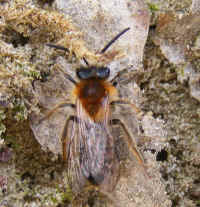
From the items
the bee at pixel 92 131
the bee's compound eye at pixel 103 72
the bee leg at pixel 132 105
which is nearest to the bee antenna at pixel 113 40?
the bee at pixel 92 131

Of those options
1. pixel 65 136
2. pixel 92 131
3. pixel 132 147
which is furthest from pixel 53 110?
pixel 132 147

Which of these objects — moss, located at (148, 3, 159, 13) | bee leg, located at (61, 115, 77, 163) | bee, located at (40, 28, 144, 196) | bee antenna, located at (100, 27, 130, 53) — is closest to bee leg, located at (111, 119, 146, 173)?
bee, located at (40, 28, 144, 196)

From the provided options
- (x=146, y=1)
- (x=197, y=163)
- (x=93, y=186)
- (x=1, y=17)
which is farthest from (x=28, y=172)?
(x=146, y=1)

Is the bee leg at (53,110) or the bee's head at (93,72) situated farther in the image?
the bee's head at (93,72)

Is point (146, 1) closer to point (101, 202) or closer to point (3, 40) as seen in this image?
point (3, 40)

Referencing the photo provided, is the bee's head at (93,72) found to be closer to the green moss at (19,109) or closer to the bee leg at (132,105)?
the bee leg at (132,105)

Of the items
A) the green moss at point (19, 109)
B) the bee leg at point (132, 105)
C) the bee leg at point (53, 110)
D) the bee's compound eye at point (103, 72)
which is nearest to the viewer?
the green moss at point (19, 109)

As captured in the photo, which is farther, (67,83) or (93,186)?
(67,83)
